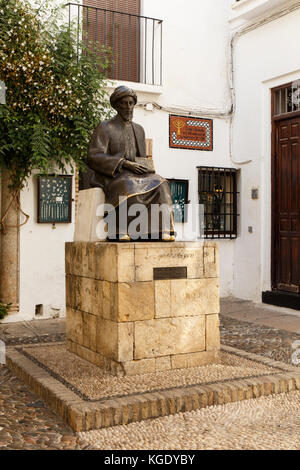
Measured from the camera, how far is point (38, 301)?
23.5 feet

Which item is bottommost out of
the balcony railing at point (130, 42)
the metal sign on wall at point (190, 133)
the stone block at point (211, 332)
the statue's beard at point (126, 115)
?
the stone block at point (211, 332)

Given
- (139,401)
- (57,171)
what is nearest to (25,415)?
(139,401)

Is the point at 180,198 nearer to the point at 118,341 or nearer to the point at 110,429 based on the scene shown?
the point at 118,341

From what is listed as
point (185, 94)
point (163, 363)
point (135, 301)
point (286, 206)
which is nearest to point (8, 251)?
point (135, 301)

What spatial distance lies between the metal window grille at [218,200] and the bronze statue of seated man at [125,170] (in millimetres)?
4045

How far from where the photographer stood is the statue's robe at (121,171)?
4.48m

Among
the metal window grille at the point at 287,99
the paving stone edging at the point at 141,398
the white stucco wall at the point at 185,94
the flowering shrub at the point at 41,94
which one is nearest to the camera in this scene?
the paving stone edging at the point at 141,398

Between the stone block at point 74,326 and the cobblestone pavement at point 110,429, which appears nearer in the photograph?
the cobblestone pavement at point 110,429

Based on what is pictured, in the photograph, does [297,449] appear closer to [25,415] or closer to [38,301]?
[25,415]

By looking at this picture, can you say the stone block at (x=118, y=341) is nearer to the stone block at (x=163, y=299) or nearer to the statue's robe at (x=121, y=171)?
the stone block at (x=163, y=299)

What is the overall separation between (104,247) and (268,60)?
17.8ft

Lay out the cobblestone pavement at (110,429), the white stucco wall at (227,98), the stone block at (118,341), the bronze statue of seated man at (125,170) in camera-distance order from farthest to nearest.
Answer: the white stucco wall at (227,98) < the bronze statue of seated man at (125,170) < the stone block at (118,341) < the cobblestone pavement at (110,429)

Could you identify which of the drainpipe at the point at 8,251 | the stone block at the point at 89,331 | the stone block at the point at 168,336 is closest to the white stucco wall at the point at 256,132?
the drainpipe at the point at 8,251

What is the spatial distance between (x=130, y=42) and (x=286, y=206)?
11.9 ft
